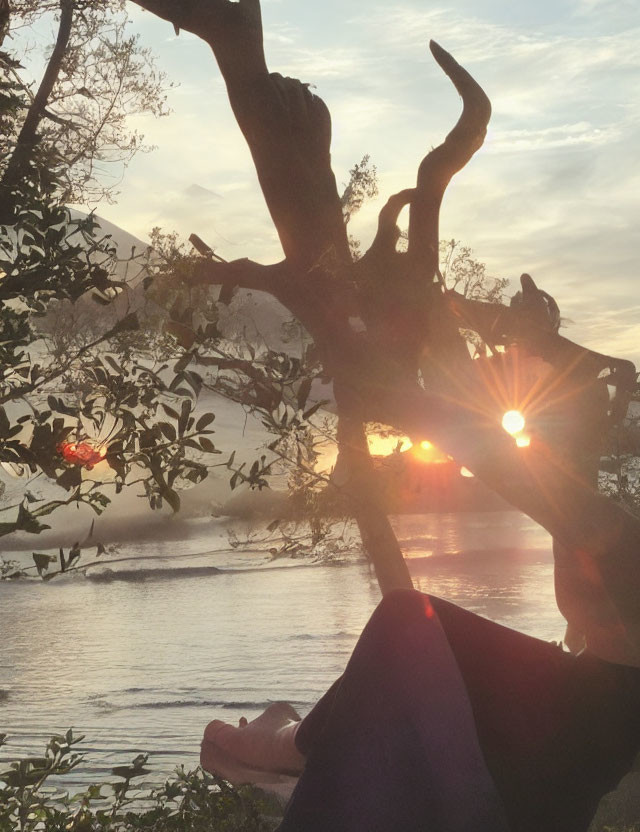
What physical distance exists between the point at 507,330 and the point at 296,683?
5.50m

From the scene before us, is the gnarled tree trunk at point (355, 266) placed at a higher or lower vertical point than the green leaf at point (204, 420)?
higher

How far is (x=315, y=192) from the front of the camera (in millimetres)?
7105

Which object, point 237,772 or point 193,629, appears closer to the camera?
point 237,772

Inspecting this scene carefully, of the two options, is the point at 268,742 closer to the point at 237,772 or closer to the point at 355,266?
the point at 237,772

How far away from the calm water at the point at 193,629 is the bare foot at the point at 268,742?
164 inches

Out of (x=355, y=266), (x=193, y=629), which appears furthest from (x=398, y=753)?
(x=193, y=629)

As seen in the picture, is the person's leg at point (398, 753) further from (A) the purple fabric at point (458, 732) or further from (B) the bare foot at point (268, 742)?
(B) the bare foot at point (268, 742)

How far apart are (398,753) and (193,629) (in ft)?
42.9

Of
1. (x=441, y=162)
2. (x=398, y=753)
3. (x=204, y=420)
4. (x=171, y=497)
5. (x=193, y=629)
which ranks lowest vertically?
(x=193, y=629)

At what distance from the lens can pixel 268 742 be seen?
13.1 feet

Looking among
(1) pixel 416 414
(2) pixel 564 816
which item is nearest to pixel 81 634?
(1) pixel 416 414

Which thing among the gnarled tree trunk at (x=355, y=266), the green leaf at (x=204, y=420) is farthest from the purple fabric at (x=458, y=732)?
the gnarled tree trunk at (x=355, y=266)

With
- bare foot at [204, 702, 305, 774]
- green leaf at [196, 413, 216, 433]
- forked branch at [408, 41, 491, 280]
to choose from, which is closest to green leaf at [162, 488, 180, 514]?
green leaf at [196, 413, 216, 433]

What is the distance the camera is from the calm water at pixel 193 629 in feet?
34.5
